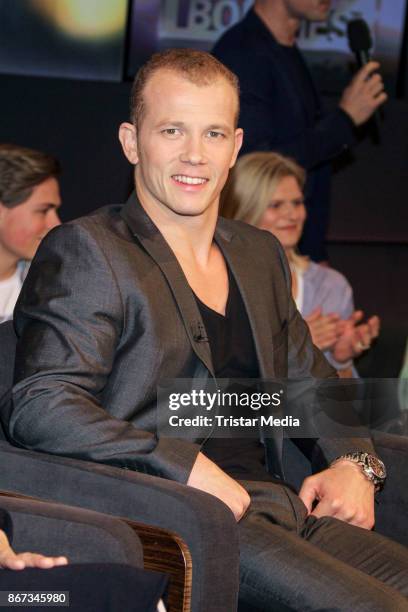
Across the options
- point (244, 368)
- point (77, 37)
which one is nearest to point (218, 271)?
point (244, 368)

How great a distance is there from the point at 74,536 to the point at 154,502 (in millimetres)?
168

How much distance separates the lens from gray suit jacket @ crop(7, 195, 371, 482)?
2.02 metres

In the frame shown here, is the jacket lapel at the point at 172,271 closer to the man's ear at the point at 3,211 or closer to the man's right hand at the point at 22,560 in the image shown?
the man's right hand at the point at 22,560

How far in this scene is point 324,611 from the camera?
188 cm

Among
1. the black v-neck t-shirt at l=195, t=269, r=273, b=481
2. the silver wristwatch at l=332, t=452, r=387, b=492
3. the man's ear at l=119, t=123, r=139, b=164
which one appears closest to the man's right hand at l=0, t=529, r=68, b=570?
the black v-neck t-shirt at l=195, t=269, r=273, b=481

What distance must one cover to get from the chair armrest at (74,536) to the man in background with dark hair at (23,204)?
185 cm

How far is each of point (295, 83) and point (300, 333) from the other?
200 cm

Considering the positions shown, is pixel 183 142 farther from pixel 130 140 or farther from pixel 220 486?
pixel 220 486

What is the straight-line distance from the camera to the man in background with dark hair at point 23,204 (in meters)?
3.63

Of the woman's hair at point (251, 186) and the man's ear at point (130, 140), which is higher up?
the man's ear at point (130, 140)

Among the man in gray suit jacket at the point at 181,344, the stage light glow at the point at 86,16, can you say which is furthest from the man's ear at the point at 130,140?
the stage light glow at the point at 86,16

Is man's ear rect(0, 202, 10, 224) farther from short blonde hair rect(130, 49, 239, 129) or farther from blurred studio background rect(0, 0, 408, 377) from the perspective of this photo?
blurred studio background rect(0, 0, 408, 377)

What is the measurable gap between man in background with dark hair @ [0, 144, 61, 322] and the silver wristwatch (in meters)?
1.56

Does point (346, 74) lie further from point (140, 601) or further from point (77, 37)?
point (140, 601)
